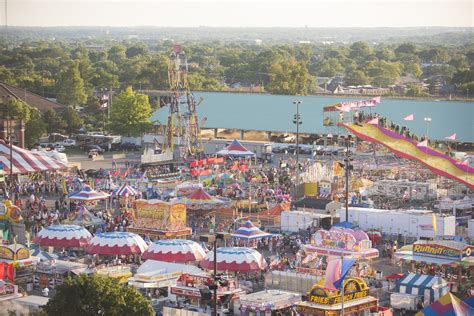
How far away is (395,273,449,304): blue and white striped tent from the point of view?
22156mm

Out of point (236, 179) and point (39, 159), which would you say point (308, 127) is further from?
point (39, 159)

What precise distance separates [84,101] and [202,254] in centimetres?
4455

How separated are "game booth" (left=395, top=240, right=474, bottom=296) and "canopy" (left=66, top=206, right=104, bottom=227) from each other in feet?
30.7

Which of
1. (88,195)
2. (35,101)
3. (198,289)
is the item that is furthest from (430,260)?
(35,101)

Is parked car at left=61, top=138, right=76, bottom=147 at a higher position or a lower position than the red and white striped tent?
lower

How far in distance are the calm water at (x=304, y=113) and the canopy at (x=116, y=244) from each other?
21.3 metres

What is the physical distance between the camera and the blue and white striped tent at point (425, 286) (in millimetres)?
22156

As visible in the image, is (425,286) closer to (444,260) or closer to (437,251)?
(444,260)

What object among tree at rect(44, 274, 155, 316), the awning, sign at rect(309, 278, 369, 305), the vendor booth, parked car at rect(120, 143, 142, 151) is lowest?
the vendor booth

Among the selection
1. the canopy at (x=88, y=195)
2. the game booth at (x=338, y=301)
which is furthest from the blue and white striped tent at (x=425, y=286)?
the canopy at (x=88, y=195)

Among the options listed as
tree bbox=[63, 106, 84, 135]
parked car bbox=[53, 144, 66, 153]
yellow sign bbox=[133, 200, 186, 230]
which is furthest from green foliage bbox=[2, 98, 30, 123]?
yellow sign bbox=[133, 200, 186, 230]

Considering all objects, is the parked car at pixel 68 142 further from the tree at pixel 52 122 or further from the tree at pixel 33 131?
the tree at pixel 52 122

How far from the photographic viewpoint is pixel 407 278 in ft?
74.4

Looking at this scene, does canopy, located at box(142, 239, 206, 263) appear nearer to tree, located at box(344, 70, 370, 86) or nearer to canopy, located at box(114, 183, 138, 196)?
canopy, located at box(114, 183, 138, 196)
